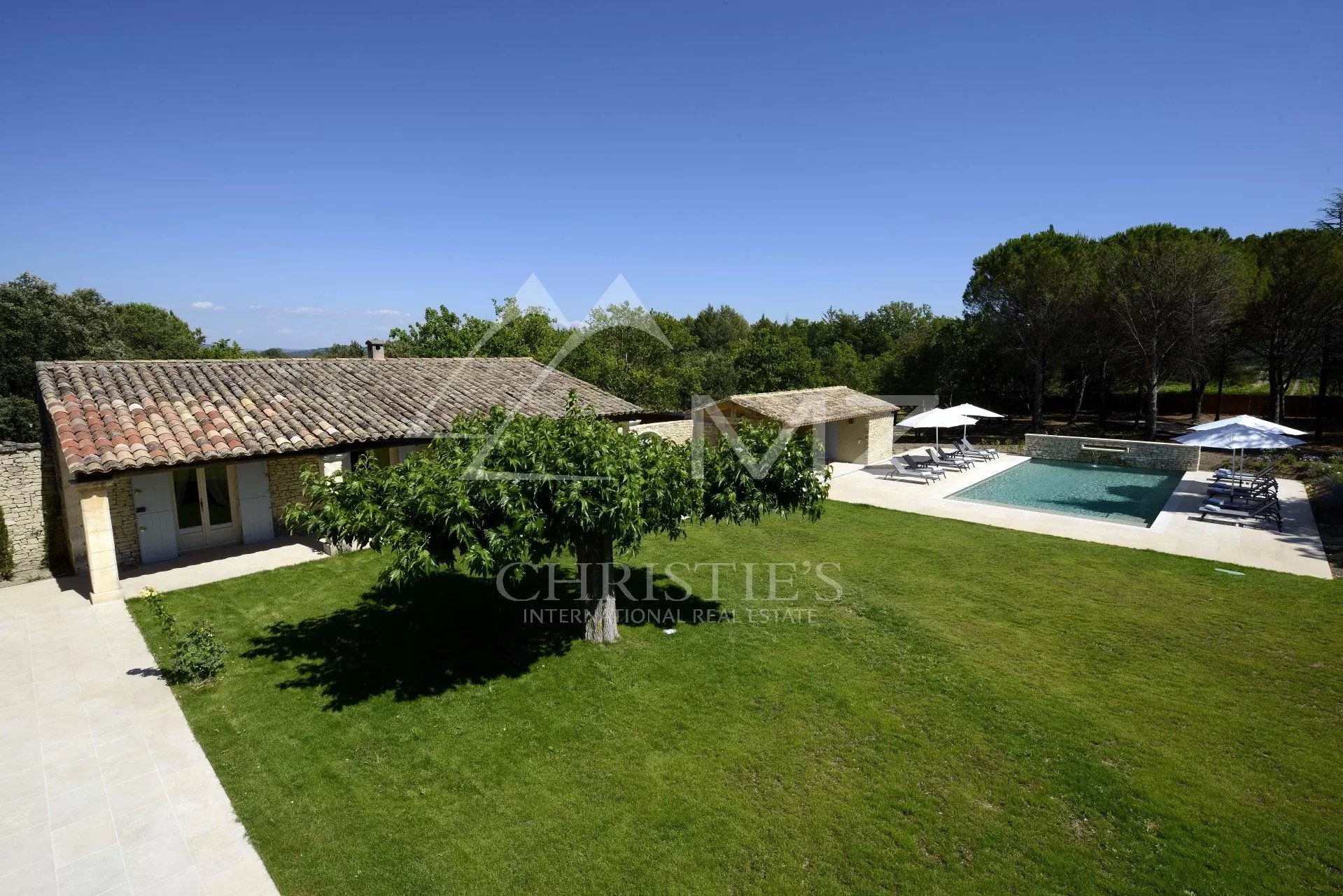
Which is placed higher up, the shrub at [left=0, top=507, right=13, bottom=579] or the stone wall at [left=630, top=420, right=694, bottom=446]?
the stone wall at [left=630, top=420, right=694, bottom=446]

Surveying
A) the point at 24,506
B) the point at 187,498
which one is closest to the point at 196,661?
the point at 187,498

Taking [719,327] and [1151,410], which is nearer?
[1151,410]

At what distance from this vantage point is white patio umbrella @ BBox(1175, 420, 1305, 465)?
17005mm

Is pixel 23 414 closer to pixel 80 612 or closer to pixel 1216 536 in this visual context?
pixel 80 612

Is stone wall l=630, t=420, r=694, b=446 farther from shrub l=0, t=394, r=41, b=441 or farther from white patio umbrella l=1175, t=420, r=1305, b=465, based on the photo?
shrub l=0, t=394, r=41, b=441

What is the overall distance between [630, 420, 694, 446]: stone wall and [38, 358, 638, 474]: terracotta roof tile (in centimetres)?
238

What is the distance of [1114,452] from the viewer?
25844 millimetres

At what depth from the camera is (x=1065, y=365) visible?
114ft

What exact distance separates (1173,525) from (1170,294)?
646 inches

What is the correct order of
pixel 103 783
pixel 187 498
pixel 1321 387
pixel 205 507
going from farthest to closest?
pixel 1321 387
pixel 205 507
pixel 187 498
pixel 103 783

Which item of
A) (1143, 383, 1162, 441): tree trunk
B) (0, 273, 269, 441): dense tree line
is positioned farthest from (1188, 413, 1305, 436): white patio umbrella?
(0, 273, 269, 441): dense tree line

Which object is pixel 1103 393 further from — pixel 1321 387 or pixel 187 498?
pixel 187 498

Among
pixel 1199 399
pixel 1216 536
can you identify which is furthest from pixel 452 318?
pixel 1199 399

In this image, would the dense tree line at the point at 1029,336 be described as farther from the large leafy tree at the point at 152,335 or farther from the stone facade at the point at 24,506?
the stone facade at the point at 24,506
